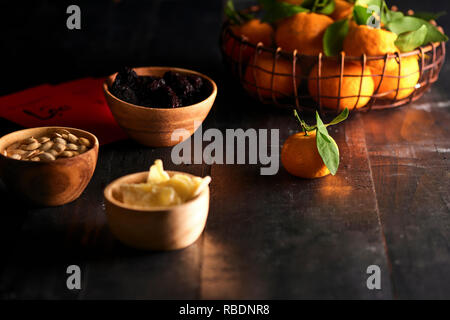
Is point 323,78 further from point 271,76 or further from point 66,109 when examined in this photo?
point 66,109

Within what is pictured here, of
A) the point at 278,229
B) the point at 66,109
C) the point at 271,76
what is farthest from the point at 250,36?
the point at 278,229

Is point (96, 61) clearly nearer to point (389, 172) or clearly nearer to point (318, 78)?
point (318, 78)

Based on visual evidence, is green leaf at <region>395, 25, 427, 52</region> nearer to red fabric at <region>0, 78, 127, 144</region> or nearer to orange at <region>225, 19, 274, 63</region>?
orange at <region>225, 19, 274, 63</region>

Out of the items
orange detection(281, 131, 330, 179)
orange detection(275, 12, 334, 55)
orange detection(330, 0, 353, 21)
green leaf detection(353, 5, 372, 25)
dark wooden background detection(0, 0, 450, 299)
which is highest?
green leaf detection(353, 5, 372, 25)

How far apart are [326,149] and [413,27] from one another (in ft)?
1.64

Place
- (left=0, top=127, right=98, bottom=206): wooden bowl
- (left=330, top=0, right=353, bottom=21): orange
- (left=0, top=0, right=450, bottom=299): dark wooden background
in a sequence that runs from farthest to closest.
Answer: (left=330, top=0, right=353, bottom=21): orange → (left=0, top=127, right=98, bottom=206): wooden bowl → (left=0, top=0, right=450, bottom=299): dark wooden background

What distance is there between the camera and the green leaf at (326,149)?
109 cm

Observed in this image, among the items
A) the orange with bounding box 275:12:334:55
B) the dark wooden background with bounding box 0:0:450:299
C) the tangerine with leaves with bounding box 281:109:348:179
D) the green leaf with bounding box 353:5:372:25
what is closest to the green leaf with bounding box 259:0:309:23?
the orange with bounding box 275:12:334:55

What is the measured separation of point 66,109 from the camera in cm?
142

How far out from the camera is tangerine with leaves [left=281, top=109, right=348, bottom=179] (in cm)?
109

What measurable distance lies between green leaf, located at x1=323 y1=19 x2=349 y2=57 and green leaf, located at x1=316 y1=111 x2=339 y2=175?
302 mm

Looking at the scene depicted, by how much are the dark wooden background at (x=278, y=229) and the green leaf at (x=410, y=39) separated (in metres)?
0.19

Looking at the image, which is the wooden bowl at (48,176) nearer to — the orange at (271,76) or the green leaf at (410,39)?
the orange at (271,76)

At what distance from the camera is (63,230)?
99cm
